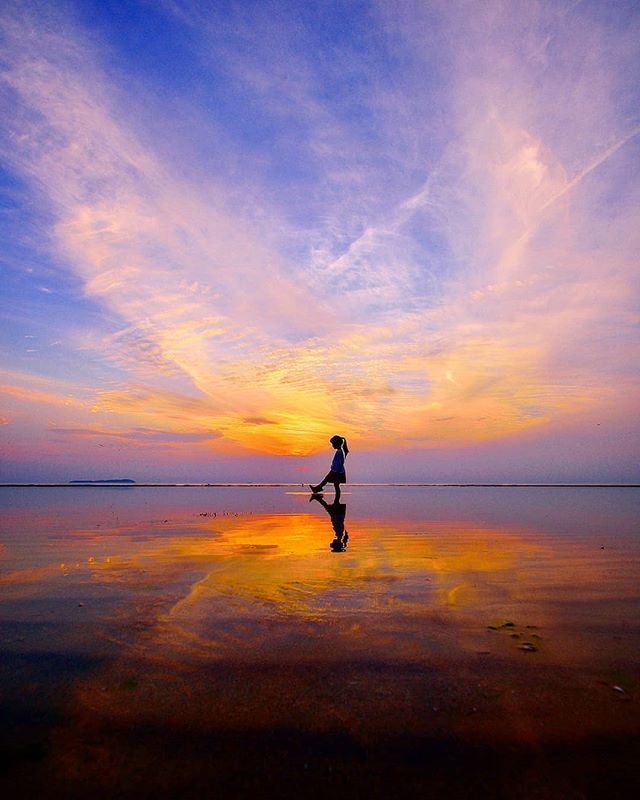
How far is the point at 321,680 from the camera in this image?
3.19 meters

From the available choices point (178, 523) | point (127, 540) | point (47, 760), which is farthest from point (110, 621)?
point (178, 523)

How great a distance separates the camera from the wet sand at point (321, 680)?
2.22 m

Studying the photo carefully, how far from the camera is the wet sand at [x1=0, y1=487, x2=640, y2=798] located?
87.4 inches

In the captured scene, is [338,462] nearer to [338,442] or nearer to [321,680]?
[338,442]

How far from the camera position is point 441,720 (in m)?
2.67

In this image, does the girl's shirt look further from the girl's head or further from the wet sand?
the wet sand

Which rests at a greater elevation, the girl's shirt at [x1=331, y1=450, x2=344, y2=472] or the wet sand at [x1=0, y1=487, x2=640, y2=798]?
the girl's shirt at [x1=331, y1=450, x2=344, y2=472]

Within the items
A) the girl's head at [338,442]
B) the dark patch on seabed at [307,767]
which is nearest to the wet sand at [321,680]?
the dark patch on seabed at [307,767]

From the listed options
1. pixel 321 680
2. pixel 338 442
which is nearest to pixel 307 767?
pixel 321 680

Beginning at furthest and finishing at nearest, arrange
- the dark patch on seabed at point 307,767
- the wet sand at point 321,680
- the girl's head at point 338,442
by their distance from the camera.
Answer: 1. the girl's head at point 338,442
2. the wet sand at point 321,680
3. the dark patch on seabed at point 307,767

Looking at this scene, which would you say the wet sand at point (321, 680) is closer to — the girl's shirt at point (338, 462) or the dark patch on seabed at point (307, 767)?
the dark patch on seabed at point (307, 767)

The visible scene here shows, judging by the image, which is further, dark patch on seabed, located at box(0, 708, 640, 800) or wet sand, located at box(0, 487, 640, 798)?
wet sand, located at box(0, 487, 640, 798)

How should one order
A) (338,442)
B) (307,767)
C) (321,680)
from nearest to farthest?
(307,767)
(321,680)
(338,442)

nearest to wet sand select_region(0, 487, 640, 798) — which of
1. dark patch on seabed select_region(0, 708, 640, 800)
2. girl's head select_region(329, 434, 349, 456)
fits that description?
dark patch on seabed select_region(0, 708, 640, 800)
